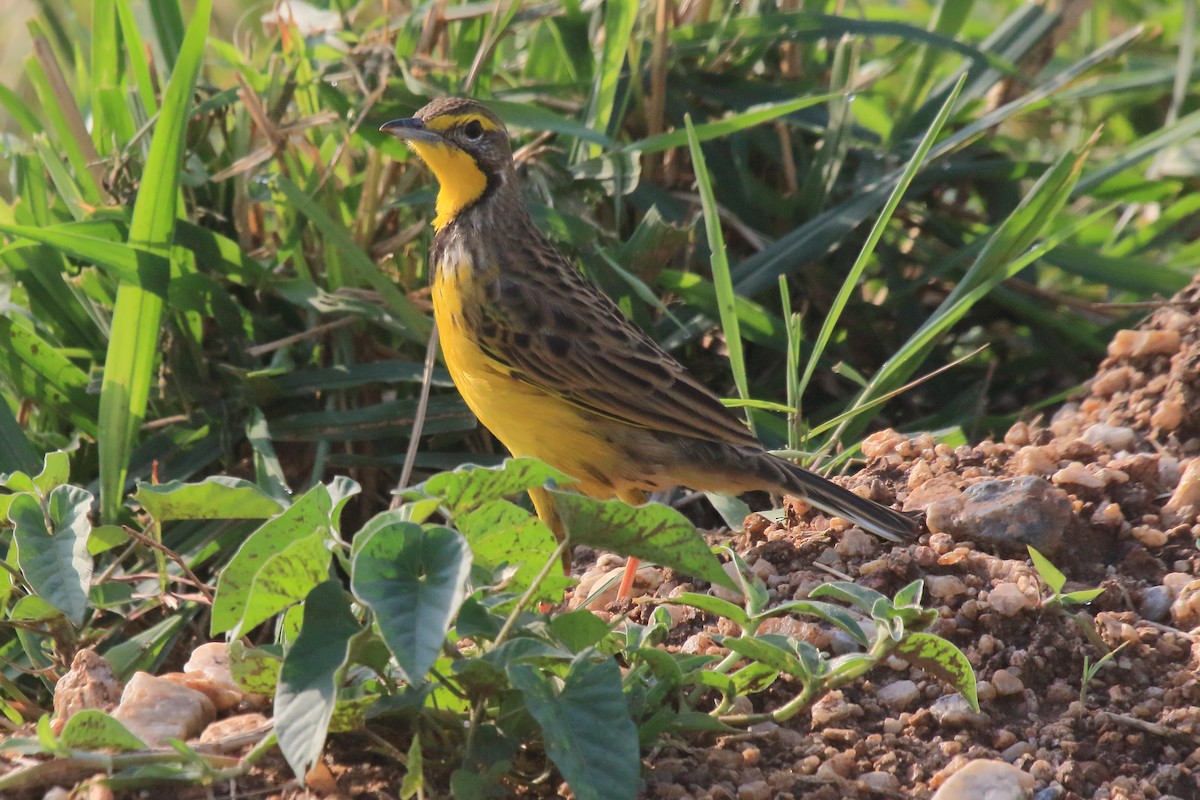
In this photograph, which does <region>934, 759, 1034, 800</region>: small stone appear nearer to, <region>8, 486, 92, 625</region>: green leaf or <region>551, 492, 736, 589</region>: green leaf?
<region>551, 492, 736, 589</region>: green leaf

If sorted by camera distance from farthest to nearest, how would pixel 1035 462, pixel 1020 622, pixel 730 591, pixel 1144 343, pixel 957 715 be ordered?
1. pixel 1144 343
2. pixel 1035 462
3. pixel 730 591
4. pixel 1020 622
5. pixel 957 715

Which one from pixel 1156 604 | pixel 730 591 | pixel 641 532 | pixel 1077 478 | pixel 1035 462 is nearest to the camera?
pixel 641 532

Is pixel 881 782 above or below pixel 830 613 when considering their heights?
below

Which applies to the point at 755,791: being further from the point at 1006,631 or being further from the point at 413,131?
the point at 413,131

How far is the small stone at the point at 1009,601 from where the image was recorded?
11.0 ft

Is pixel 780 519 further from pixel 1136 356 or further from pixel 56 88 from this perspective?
pixel 56 88

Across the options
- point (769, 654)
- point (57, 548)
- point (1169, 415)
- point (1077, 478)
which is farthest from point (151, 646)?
point (1169, 415)

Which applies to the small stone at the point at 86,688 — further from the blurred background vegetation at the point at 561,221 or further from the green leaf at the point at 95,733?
the blurred background vegetation at the point at 561,221

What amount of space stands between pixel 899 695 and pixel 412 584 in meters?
1.19

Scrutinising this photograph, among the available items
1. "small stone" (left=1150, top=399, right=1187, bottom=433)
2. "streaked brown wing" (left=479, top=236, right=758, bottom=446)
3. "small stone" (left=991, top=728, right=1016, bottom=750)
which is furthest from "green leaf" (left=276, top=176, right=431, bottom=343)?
"small stone" (left=991, top=728, right=1016, bottom=750)

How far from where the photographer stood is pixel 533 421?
434 cm

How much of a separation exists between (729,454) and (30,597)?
198cm

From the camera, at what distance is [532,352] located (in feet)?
14.3

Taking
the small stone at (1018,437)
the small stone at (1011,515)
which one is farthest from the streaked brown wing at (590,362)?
the small stone at (1018,437)
